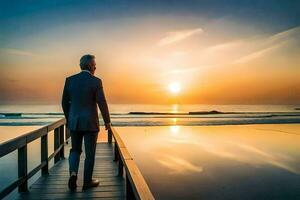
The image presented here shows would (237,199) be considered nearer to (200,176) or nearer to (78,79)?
(200,176)

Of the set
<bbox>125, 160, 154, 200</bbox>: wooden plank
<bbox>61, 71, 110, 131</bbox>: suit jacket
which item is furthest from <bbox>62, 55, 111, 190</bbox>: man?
<bbox>125, 160, 154, 200</bbox>: wooden plank

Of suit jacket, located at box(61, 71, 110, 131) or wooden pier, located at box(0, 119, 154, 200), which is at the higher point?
suit jacket, located at box(61, 71, 110, 131)

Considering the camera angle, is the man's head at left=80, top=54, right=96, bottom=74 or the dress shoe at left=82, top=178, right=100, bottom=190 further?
the dress shoe at left=82, top=178, right=100, bottom=190

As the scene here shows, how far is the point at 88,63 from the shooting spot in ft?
12.1

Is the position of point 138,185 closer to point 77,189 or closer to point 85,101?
point 85,101

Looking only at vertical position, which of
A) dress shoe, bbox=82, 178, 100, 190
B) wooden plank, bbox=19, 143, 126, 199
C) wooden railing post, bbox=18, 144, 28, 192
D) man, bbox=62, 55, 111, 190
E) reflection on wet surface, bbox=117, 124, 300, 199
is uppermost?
man, bbox=62, 55, 111, 190

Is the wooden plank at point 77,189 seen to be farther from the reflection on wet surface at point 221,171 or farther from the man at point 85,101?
the reflection on wet surface at point 221,171

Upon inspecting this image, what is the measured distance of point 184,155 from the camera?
39.5 feet

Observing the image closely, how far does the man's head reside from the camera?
3691 mm

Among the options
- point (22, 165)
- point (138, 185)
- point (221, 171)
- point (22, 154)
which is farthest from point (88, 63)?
point (221, 171)

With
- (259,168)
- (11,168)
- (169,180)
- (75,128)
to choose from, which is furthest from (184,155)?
(75,128)

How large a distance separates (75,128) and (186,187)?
4617 millimetres

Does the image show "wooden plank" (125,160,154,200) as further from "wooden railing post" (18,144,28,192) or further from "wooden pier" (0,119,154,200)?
"wooden railing post" (18,144,28,192)

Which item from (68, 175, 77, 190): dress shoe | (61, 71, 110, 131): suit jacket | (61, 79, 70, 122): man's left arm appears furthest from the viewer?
(68, 175, 77, 190): dress shoe
